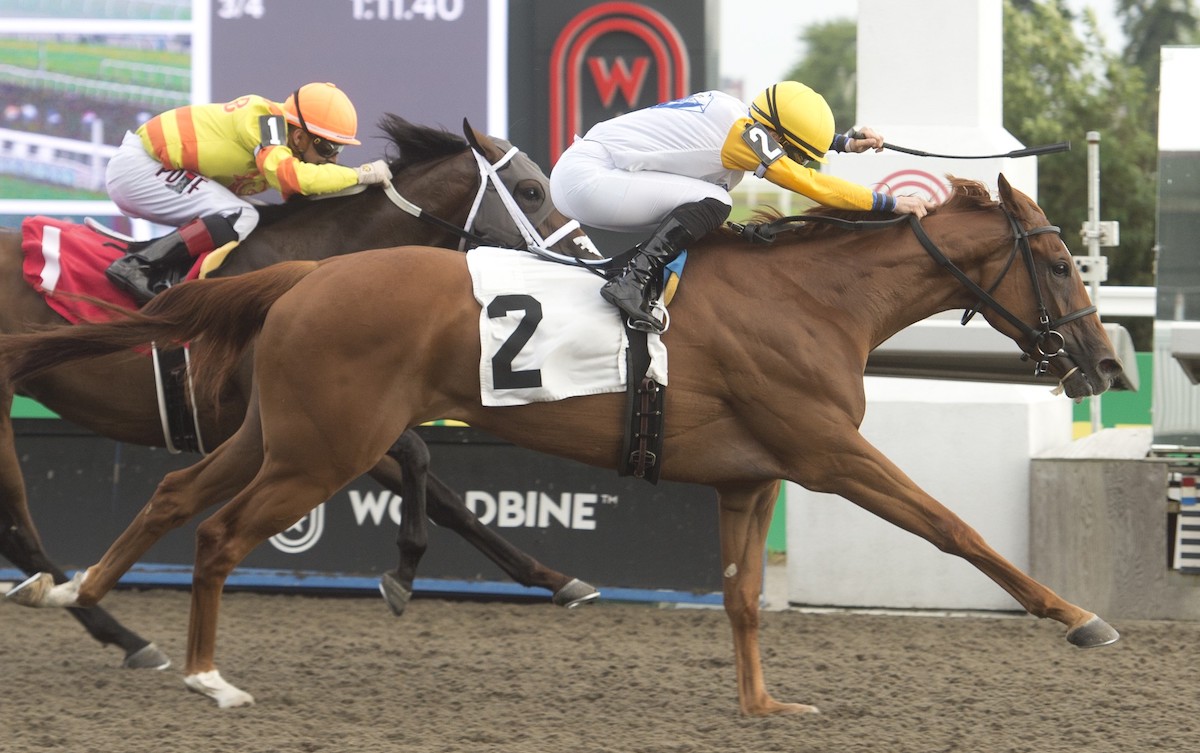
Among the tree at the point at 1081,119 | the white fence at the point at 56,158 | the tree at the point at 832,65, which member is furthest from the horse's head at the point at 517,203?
the tree at the point at 832,65

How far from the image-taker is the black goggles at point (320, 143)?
572cm

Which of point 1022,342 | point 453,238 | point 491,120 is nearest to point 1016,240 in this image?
point 1022,342

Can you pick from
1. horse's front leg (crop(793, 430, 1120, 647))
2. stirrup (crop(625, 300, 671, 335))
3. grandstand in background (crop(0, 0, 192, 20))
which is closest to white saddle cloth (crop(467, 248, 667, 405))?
stirrup (crop(625, 300, 671, 335))

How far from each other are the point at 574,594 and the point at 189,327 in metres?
1.62

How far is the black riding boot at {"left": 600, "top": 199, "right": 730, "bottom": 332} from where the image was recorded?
180 inches

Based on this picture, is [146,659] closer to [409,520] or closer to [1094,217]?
[409,520]

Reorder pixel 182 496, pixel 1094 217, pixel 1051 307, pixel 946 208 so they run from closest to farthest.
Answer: pixel 1051 307
pixel 946 208
pixel 182 496
pixel 1094 217

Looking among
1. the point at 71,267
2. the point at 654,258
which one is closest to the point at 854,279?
the point at 654,258

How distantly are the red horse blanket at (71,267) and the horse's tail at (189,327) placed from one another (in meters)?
0.45

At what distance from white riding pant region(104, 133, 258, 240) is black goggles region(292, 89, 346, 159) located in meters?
0.32

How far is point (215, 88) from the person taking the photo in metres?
7.36

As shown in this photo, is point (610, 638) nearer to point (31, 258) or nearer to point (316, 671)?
point (316, 671)

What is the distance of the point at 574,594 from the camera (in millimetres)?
5645

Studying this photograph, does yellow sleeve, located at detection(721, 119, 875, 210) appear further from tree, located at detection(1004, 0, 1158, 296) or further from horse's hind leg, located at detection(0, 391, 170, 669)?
tree, located at detection(1004, 0, 1158, 296)
